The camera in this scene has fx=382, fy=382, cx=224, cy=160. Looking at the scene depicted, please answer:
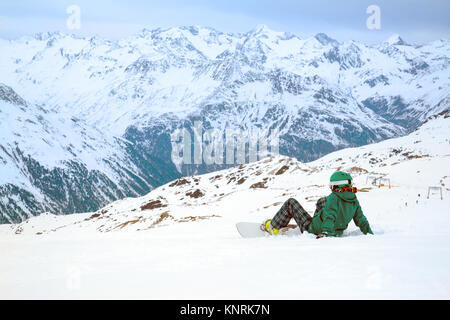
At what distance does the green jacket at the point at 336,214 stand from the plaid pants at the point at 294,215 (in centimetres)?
29

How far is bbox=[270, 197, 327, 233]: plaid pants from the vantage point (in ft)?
30.8

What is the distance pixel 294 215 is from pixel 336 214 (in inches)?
53.0

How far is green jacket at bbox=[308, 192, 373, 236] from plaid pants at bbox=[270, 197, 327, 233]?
29 centimetres

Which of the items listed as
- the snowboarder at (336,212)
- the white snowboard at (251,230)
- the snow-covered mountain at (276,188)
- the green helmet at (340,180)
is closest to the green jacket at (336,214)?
the snowboarder at (336,212)

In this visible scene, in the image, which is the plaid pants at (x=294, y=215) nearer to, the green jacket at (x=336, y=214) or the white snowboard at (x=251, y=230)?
the green jacket at (x=336, y=214)

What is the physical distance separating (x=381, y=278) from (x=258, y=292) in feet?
4.66

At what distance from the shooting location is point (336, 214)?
8.54m

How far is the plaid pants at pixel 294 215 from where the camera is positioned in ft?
30.8

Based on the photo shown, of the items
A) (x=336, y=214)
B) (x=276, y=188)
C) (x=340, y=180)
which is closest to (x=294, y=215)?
(x=336, y=214)

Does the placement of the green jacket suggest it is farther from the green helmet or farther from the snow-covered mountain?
the snow-covered mountain

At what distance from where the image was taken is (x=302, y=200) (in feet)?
92.9

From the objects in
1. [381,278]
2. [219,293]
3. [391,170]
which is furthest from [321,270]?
[391,170]

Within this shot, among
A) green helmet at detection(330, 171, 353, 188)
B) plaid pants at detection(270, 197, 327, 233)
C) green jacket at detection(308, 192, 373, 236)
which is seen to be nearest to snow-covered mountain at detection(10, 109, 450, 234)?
plaid pants at detection(270, 197, 327, 233)
